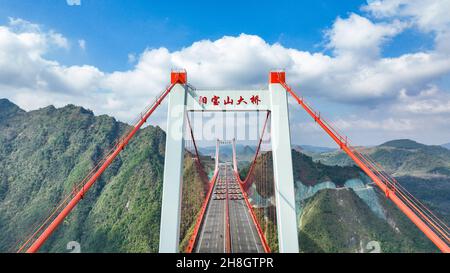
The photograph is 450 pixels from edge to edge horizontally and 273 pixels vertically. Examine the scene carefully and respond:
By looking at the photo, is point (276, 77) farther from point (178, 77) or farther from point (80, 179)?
point (80, 179)

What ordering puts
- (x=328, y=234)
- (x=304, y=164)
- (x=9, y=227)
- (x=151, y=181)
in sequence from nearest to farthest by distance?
1. (x=328, y=234)
2. (x=151, y=181)
3. (x=9, y=227)
4. (x=304, y=164)

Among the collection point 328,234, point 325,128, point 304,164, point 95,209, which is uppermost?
point 304,164

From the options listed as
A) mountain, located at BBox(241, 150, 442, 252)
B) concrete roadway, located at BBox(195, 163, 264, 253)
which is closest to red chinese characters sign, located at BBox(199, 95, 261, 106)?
concrete roadway, located at BBox(195, 163, 264, 253)

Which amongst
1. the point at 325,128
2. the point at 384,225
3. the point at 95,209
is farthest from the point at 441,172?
the point at 325,128

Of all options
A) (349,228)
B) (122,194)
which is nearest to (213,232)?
(122,194)
